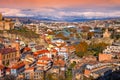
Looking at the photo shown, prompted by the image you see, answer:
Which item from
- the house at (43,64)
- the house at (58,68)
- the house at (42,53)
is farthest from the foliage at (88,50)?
the house at (58,68)

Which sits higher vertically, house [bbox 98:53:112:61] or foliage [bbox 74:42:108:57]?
house [bbox 98:53:112:61]

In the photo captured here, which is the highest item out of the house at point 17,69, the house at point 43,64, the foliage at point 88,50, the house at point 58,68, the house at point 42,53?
the house at point 17,69

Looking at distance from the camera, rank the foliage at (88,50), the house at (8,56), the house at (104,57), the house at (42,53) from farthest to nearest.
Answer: the foliage at (88,50)
the house at (42,53)
the house at (104,57)
the house at (8,56)

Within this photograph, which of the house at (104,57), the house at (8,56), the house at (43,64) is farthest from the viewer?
the house at (104,57)

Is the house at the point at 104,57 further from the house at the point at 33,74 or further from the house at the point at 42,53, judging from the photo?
the house at the point at 33,74

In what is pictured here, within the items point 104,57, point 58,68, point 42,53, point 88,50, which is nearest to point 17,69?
point 58,68

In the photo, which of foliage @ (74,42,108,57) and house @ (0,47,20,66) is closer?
house @ (0,47,20,66)

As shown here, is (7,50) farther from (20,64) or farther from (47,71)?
(47,71)

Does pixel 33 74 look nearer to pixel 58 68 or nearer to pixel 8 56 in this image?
pixel 58 68

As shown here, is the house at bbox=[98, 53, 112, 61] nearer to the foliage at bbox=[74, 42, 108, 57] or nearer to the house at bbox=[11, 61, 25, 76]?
the foliage at bbox=[74, 42, 108, 57]

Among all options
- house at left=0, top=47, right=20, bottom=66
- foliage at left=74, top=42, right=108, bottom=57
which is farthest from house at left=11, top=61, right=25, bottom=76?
foliage at left=74, top=42, right=108, bottom=57

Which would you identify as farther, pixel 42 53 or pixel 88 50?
pixel 88 50

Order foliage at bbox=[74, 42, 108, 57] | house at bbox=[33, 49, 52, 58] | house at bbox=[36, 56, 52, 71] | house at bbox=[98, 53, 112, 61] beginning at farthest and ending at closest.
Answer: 1. foliage at bbox=[74, 42, 108, 57]
2. house at bbox=[33, 49, 52, 58]
3. house at bbox=[98, 53, 112, 61]
4. house at bbox=[36, 56, 52, 71]
